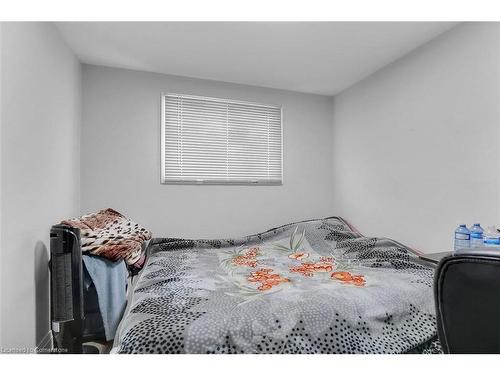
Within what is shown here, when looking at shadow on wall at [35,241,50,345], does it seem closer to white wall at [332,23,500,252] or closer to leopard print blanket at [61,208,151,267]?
leopard print blanket at [61,208,151,267]

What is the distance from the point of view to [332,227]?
2848 millimetres

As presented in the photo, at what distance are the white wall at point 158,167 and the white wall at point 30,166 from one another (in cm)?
40

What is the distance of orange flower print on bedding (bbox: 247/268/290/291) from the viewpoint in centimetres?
165

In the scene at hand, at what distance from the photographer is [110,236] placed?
186 cm

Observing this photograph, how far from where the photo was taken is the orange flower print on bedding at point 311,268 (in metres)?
1.92

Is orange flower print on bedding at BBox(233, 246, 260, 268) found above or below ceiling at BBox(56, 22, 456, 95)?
below

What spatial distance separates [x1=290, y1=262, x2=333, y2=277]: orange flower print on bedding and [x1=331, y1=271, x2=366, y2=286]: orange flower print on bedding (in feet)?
0.37

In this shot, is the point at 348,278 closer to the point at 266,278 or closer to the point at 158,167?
the point at 266,278

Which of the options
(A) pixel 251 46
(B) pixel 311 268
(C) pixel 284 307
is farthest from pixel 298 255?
(A) pixel 251 46

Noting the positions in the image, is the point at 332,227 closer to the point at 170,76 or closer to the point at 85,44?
the point at 170,76

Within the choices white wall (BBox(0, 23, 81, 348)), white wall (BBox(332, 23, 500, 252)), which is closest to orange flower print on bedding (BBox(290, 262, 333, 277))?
white wall (BBox(332, 23, 500, 252))

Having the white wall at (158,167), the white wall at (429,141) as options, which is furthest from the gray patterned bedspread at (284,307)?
the white wall at (158,167)

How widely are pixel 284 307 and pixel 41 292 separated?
1629 millimetres
